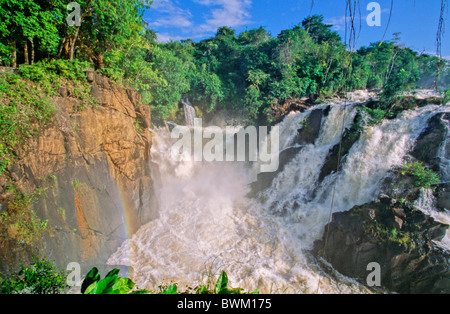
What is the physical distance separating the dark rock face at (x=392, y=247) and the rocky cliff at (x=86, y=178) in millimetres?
8155

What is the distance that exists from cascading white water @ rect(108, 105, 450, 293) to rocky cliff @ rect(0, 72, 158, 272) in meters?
1.42

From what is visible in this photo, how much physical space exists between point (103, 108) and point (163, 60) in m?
8.33

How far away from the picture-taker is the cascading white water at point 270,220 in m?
7.63

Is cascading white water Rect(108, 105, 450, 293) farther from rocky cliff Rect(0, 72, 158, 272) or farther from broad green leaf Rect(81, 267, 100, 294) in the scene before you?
broad green leaf Rect(81, 267, 100, 294)

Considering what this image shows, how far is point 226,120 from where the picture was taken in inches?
741

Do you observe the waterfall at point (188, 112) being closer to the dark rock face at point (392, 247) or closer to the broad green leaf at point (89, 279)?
the dark rock face at point (392, 247)

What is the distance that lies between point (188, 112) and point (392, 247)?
48.1 ft
